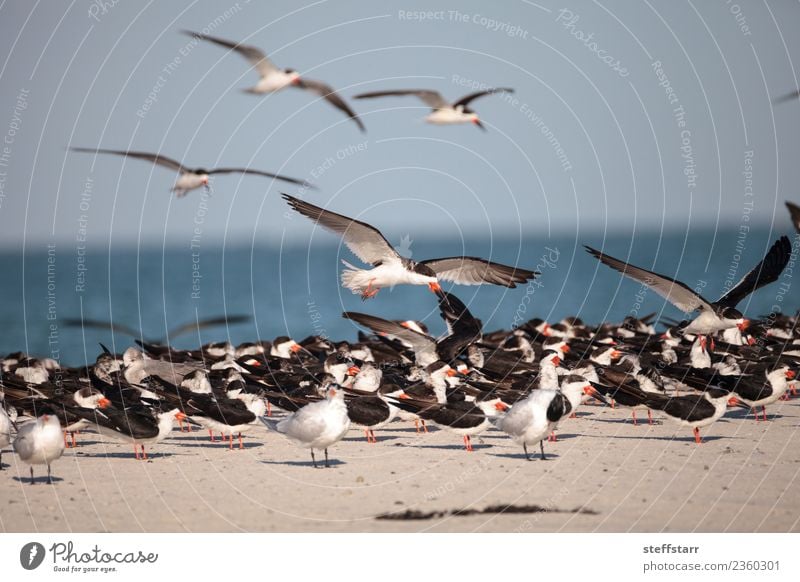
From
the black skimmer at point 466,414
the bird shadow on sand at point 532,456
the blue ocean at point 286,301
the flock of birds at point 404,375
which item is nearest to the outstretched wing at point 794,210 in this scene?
the flock of birds at point 404,375

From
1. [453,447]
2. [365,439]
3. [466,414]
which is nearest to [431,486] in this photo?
[466,414]

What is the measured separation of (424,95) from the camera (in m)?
20.2

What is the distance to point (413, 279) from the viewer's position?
17.6m

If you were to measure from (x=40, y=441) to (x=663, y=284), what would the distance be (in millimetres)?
9554

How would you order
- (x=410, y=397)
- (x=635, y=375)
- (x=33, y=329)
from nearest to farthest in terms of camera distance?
(x=410, y=397)
(x=635, y=375)
(x=33, y=329)

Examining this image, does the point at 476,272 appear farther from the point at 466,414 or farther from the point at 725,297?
the point at 725,297

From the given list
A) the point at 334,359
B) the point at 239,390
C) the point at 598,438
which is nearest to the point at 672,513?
the point at 598,438

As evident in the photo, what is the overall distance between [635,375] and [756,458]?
399 centimetres

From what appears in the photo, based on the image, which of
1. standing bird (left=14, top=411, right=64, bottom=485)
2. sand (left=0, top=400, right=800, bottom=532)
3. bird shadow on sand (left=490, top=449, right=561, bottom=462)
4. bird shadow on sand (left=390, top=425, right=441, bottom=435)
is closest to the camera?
sand (left=0, top=400, right=800, bottom=532)

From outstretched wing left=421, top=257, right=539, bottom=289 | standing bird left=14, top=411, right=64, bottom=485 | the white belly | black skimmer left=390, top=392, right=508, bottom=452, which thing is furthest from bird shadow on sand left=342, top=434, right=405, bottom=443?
the white belly

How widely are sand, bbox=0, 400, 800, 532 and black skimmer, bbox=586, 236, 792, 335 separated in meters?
2.81

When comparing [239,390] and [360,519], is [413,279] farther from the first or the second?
[360,519]

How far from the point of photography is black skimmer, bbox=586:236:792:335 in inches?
673

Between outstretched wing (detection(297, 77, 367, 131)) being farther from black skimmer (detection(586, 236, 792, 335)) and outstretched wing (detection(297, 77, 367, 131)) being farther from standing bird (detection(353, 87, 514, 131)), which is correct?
black skimmer (detection(586, 236, 792, 335))
